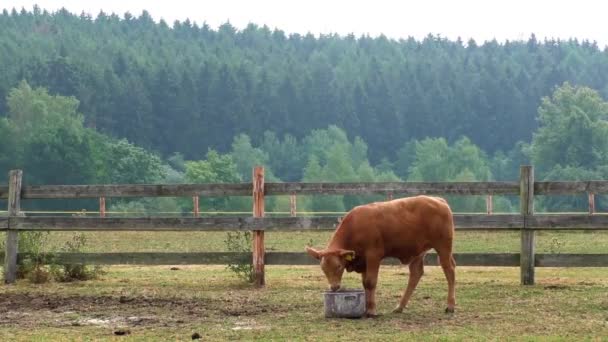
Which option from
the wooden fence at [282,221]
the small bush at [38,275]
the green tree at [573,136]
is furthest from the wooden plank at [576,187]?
the green tree at [573,136]

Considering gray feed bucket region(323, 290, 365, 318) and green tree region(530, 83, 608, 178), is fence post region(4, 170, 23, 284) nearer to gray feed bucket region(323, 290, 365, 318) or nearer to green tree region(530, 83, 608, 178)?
gray feed bucket region(323, 290, 365, 318)

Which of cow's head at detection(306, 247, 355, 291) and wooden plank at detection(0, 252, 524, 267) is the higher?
cow's head at detection(306, 247, 355, 291)

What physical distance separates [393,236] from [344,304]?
1.06m

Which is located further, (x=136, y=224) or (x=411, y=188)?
(x=136, y=224)

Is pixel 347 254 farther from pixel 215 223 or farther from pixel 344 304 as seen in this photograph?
pixel 215 223

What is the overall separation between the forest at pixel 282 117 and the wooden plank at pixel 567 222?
64966mm

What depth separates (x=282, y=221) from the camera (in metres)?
16.5

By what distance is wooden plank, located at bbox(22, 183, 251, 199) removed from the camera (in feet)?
55.2

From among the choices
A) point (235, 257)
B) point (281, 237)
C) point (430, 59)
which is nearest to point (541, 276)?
point (235, 257)

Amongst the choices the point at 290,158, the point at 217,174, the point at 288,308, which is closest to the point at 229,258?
the point at 288,308

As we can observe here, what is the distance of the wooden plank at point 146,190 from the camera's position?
16.8 m

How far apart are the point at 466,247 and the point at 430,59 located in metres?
163

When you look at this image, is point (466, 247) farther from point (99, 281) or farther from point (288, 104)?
point (288, 104)

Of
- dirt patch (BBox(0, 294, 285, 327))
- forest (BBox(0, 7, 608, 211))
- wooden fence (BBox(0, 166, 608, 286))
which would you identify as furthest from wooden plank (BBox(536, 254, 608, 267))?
forest (BBox(0, 7, 608, 211))
